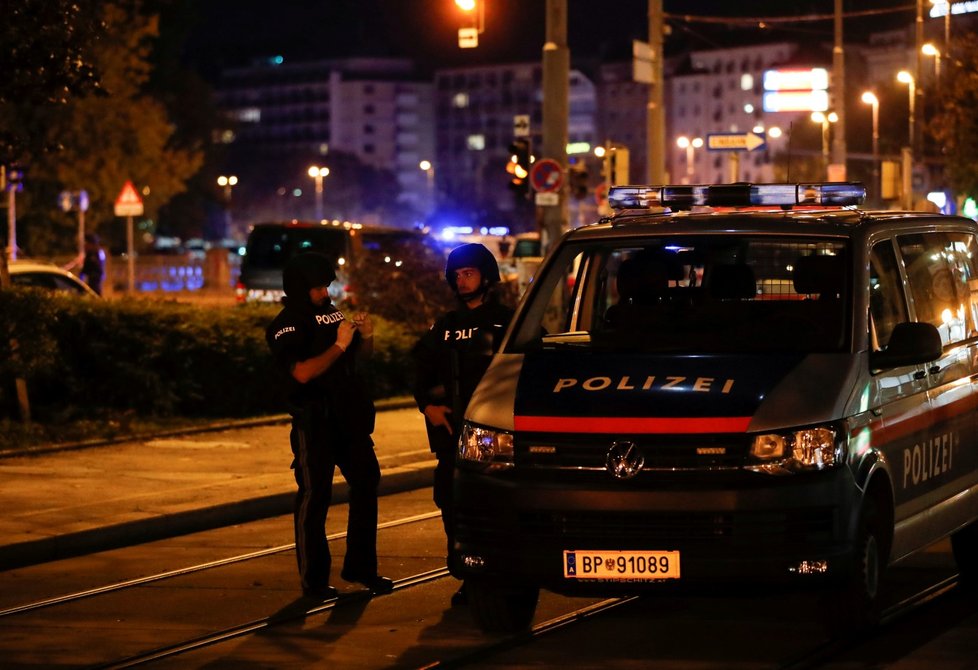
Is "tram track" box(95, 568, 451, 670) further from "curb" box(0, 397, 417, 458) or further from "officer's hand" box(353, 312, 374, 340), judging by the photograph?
"curb" box(0, 397, 417, 458)

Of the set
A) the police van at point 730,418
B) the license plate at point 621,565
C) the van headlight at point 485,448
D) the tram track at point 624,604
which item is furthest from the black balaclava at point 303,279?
the license plate at point 621,565

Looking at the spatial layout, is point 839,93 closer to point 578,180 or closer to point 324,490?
point 578,180

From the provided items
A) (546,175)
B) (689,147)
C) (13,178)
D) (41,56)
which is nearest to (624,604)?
(41,56)

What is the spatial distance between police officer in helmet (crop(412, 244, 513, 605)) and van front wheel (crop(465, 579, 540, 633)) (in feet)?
2.16

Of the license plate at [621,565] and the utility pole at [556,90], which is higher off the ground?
the utility pole at [556,90]

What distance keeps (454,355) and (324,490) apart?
1014mm

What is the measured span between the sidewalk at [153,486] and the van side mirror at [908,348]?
17.8 feet

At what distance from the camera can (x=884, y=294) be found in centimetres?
918

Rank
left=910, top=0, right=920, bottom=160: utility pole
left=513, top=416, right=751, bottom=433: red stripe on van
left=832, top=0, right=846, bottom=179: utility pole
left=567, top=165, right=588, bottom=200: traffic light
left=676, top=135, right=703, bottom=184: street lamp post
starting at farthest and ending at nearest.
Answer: left=676, top=135, right=703, bottom=184: street lamp post → left=910, top=0, right=920, bottom=160: utility pole → left=832, top=0, right=846, bottom=179: utility pole → left=567, top=165, right=588, bottom=200: traffic light → left=513, top=416, right=751, bottom=433: red stripe on van

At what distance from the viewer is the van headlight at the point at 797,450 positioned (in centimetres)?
788

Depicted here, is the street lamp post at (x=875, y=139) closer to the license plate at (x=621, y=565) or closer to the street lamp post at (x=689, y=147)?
the license plate at (x=621, y=565)

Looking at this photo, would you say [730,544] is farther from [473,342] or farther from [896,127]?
[896,127]

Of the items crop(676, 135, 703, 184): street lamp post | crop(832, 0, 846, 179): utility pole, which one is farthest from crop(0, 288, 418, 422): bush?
crop(676, 135, 703, 184): street lamp post

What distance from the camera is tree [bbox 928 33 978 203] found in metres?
43.9
